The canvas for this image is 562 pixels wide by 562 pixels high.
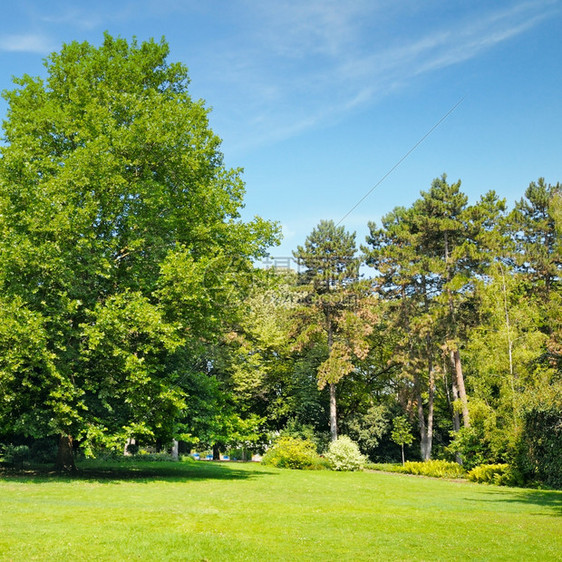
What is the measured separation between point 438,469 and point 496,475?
5.52m

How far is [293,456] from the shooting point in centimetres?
3294

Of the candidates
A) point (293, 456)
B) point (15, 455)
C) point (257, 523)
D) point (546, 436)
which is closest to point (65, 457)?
point (15, 455)

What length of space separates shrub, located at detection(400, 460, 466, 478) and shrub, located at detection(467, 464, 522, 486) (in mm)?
2275

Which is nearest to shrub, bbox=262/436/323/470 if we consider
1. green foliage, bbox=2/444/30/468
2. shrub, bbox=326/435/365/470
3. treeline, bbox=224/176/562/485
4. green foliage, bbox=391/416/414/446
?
shrub, bbox=326/435/365/470

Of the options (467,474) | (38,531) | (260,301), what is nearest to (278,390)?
(260,301)

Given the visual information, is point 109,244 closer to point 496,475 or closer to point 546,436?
point 546,436

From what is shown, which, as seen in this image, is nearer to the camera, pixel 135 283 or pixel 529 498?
pixel 529 498

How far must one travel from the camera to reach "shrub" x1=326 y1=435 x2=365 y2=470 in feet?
103

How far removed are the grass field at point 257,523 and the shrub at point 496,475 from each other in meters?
5.67

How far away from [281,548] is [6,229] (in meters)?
15.2

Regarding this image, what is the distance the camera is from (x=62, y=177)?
1839 cm

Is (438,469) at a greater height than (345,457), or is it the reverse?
(345,457)

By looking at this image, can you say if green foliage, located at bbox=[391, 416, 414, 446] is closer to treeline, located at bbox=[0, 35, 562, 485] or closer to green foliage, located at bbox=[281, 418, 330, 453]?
green foliage, located at bbox=[281, 418, 330, 453]

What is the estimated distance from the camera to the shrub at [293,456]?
1294 inches
